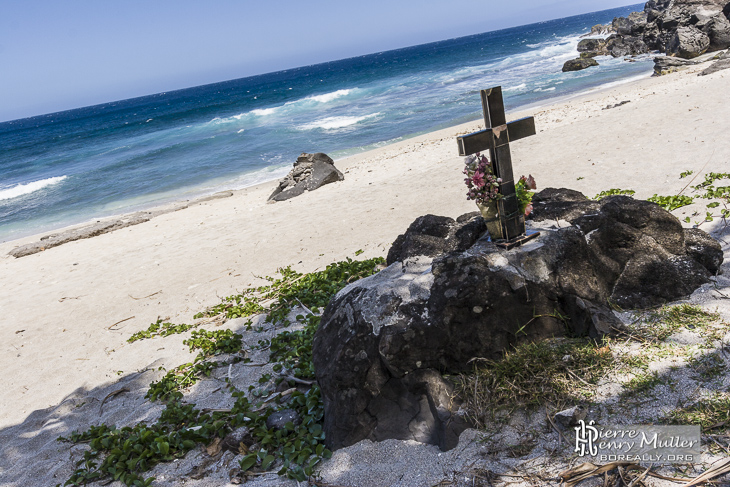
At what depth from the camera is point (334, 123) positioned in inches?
1224

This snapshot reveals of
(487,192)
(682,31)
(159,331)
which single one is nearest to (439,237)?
(487,192)

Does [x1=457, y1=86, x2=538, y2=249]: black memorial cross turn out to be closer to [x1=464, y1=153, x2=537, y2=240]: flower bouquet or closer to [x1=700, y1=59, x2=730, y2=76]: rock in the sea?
[x1=464, y1=153, x2=537, y2=240]: flower bouquet

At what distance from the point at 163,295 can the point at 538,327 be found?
598cm

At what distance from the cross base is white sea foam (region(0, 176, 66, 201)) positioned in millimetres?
27104

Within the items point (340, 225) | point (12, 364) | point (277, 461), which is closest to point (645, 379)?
point (277, 461)

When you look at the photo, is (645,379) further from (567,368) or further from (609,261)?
(609,261)

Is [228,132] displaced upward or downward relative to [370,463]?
upward

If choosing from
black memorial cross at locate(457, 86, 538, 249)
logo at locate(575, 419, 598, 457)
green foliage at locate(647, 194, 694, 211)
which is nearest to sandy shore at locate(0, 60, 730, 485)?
green foliage at locate(647, 194, 694, 211)

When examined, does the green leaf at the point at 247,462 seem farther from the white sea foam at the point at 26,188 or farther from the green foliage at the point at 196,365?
the white sea foam at the point at 26,188

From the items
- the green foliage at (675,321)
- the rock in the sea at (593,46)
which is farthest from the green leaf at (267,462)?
the rock in the sea at (593,46)

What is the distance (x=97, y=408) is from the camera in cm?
480

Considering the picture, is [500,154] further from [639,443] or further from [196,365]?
[196,365]

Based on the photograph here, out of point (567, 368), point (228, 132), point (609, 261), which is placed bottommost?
point (567, 368)

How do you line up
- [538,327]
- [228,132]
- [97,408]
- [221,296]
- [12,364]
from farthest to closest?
[228,132]
[221,296]
[12,364]
[97,408]
[538,327]
